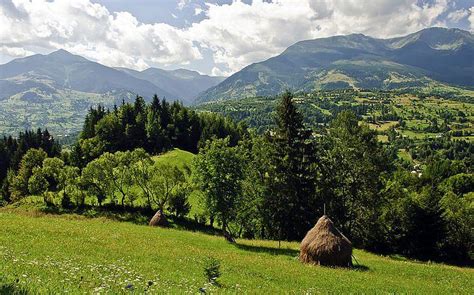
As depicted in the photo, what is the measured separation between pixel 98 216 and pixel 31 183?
1447cm

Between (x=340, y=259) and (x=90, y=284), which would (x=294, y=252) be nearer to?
(x=340, y=259)

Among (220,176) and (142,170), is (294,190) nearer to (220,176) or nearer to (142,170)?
(220,176)

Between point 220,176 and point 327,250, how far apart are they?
14.6m

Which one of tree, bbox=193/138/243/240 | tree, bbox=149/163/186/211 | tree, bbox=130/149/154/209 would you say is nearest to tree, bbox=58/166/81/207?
tree, bbox=130/149/154/209

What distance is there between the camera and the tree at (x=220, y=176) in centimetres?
4044

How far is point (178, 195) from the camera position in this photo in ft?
192

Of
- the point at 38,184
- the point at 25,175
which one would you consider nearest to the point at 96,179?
the point at 38,184

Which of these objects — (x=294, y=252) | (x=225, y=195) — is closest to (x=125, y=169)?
(x=225, y=195)

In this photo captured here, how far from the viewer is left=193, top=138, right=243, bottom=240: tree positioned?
40.4m

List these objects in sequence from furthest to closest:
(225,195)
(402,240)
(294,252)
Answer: (402,240)
(225,195)
(294,252)

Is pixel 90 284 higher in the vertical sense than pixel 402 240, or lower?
higher

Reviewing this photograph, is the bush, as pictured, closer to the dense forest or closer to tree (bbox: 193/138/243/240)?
the dense forest

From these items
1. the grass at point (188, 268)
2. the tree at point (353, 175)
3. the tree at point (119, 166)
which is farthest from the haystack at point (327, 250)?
the tree at point (119, 166)

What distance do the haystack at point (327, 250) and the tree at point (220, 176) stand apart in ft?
38.5
